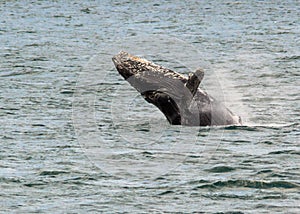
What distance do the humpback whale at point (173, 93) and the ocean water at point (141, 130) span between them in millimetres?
328

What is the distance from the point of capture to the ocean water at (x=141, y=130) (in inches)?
792

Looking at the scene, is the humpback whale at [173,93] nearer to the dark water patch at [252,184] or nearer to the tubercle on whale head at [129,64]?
the tubercle on whale head at [129,64]

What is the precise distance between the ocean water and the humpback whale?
1.08 feet

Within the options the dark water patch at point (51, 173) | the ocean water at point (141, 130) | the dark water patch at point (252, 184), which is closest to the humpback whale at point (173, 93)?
the ocean water at point (141, 130)

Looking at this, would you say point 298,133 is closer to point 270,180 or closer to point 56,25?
point 270,180

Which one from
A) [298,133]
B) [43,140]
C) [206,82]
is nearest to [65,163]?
[43,140]

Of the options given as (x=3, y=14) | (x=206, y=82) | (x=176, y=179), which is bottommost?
(x=3, y=14)

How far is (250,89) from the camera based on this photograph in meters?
34.0

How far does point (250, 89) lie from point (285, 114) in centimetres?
550

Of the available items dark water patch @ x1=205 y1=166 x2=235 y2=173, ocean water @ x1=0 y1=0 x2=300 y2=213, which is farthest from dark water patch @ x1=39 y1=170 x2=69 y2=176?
dark water patch @ x1=205 y1=166 x2=235 y2=173

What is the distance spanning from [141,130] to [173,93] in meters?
1.83

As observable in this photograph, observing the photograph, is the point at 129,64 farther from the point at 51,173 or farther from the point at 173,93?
the point at 51,173

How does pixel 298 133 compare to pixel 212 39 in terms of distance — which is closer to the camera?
pixel 298 133

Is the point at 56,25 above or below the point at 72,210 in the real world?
below
